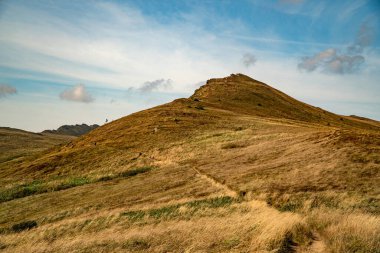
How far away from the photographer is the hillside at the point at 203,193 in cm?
1653

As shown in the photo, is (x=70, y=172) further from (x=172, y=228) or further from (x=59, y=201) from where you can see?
(x=172, y=228)

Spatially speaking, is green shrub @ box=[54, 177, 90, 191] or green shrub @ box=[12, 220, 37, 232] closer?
green shrub @ box=[12, 220, 37, 232]

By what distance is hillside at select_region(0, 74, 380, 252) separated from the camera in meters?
16.5

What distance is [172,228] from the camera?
19156 mm

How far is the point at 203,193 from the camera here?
27.9 meters

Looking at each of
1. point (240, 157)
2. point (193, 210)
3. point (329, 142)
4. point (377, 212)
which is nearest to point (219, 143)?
point (240, 157)

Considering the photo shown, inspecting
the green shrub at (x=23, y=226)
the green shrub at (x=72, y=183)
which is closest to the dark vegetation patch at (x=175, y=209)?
the green shrub at (x=23, y=226)

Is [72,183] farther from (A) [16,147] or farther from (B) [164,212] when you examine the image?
(A) [16,147]

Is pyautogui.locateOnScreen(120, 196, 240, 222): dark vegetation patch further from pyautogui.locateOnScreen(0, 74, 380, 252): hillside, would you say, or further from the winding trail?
the winding trail

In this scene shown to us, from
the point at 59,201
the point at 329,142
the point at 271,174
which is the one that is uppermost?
the point at 329,142

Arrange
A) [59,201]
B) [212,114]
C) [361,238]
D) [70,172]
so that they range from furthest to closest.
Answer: [212,114] < [70,172] < [59,201] < [361,238]

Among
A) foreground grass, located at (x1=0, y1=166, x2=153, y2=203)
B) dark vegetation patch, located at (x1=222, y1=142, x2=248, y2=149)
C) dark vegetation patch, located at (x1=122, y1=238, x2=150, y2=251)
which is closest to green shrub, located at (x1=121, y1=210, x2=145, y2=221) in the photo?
dark vegetation patch, located at (x1=122, y1=238, x2=150, y2=251)

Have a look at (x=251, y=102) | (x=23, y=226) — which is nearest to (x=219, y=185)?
(x=23, y=226)

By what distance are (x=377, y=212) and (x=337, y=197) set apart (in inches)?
125
